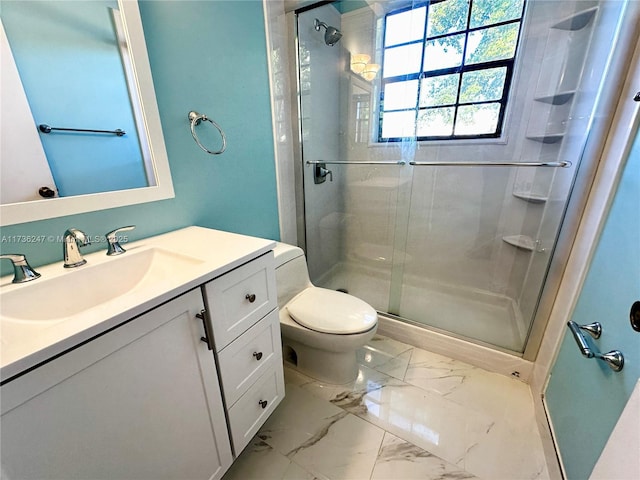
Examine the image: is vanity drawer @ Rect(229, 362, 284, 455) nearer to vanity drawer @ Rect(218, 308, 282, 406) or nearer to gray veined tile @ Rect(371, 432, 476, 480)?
vanity drawer @ Rect(218, 308, 282, 406)

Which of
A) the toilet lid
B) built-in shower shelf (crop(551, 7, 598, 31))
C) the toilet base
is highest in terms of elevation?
built-in shower shelf (crop(551, 7, 598, 31))

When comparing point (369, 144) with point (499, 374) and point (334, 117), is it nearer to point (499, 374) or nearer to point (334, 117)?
point (334, 117)

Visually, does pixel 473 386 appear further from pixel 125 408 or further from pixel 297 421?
pixel 125 408

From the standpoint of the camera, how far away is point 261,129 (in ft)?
4.76

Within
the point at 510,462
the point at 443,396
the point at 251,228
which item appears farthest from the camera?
the point at 251,228

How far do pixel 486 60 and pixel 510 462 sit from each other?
221 cm

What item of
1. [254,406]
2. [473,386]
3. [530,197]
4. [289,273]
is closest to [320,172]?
[289,273]

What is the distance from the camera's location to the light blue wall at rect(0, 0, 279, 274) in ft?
3.15

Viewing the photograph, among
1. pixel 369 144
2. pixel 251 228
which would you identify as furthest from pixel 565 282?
pixel 251 228

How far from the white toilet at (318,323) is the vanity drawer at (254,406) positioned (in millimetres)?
234

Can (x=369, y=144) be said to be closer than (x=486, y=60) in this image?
No

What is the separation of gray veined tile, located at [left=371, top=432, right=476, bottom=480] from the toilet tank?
30.8 inches

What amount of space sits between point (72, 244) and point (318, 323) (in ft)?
3.10

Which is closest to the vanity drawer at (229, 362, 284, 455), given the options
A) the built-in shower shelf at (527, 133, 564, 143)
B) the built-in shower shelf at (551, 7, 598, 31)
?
the built-in shower shelf at (527, 133, 564, 143)
